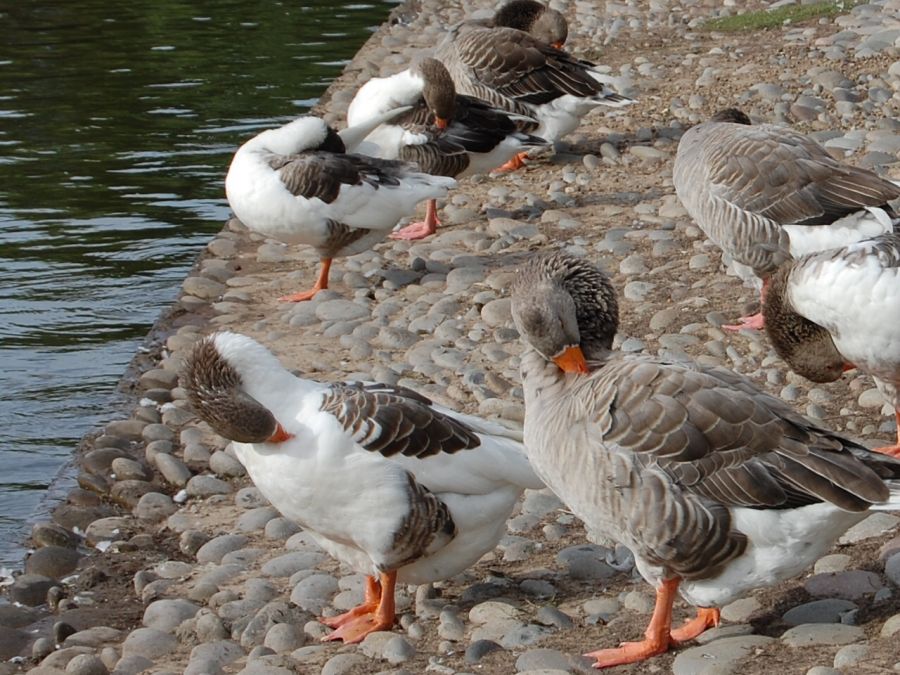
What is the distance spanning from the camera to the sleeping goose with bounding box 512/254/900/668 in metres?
5.16

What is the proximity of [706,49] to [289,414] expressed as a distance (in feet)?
35.7

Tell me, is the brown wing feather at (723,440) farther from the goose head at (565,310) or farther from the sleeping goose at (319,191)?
the sleeping goose at (319,191)

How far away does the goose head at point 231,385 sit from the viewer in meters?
5.83

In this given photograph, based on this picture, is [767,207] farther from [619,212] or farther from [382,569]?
[382,569]

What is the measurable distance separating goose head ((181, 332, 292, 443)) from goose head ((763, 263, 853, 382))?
2695 millimetres

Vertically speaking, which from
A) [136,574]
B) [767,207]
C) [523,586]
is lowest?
[136,574]

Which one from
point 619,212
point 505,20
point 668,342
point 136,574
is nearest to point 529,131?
point 619,212

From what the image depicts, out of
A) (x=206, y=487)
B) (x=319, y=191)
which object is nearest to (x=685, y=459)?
(x=206, y=487)

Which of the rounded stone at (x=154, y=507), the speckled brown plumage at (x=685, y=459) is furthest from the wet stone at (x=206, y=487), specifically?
the speckled brown plumage at (x=685, y=459)

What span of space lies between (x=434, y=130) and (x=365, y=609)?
242 inches

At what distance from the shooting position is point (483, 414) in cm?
813

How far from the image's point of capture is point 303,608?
6.48 m

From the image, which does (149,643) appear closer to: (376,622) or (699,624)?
(376,622)

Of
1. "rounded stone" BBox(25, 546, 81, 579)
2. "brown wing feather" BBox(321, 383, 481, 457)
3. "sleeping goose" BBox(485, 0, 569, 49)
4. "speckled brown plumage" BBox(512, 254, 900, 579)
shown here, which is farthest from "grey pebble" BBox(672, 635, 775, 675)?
"sleeping goose" BBox(485, 0, 569, 49)
